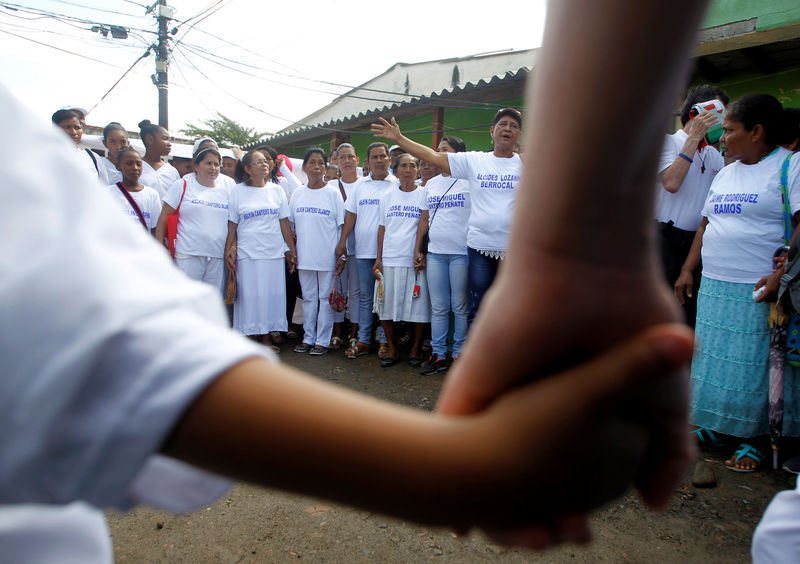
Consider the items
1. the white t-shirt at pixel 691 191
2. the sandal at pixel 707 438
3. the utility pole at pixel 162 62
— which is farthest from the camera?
the utility pole at pixel 162 62

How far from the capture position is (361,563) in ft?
7.39

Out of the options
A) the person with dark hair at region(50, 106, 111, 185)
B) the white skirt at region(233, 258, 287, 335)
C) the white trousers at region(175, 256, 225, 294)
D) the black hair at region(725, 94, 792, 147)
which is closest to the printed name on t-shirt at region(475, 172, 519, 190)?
the black hair at region(725, 94, 792, 147)

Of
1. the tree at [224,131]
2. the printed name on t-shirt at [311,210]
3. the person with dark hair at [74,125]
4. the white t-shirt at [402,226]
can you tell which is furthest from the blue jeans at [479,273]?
the tree at [224,131]

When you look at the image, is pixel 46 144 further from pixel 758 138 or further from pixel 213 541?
pixel 758 138

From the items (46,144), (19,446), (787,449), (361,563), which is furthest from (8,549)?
(787,449)

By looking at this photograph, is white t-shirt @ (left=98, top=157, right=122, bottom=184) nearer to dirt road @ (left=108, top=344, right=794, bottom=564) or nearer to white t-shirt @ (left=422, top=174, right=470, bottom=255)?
white t-shirt @ (left=422, top=174, right=470, bottom=255)

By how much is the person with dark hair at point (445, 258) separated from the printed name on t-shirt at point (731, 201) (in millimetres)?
2078

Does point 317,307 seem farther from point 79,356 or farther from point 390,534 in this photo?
point 79,356

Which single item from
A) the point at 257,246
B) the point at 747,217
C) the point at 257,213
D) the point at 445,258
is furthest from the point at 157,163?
the point at 747,217

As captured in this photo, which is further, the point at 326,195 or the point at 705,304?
the point at 326,195

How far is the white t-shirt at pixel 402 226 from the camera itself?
203 inches

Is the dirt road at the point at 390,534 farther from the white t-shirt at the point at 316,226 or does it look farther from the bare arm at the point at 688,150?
the white t-shirt at the point at 316,226

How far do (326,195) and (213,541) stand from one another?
12.6ft

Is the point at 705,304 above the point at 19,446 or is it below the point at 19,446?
Result: below
